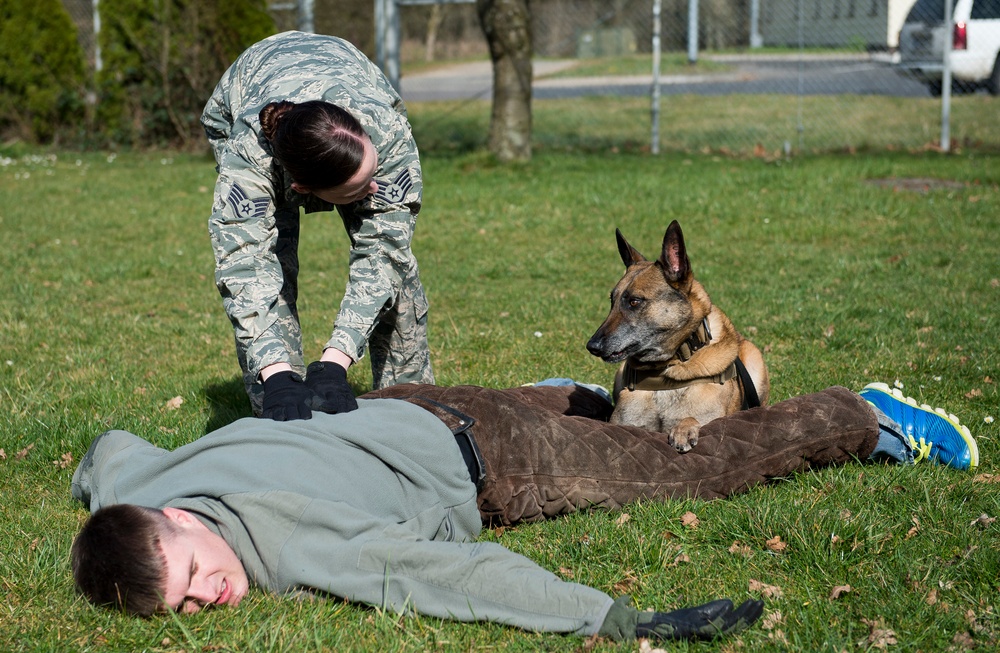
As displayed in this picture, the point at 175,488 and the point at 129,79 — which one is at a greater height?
the point at 129,79

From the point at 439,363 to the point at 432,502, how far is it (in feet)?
8.39

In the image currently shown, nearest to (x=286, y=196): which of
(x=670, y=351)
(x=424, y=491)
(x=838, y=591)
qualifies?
(x=424, y=491)

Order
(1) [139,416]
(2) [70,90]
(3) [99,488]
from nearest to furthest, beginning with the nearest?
(3) [99,488]
(1) [139,416]
(2) [70,90]

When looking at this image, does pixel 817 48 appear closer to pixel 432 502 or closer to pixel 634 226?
pixel 634 226

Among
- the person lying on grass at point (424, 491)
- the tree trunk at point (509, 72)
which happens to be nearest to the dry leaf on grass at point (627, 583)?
the person lying on grass at point (424, 491)

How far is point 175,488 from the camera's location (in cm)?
325

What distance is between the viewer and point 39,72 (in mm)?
17391

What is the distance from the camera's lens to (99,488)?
3668mm

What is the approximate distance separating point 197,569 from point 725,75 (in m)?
18.7

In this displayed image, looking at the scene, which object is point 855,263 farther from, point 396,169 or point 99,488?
point 99,488

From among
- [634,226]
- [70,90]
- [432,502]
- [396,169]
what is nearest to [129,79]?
[70,90]

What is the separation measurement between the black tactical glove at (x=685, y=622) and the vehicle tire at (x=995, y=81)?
16570mm

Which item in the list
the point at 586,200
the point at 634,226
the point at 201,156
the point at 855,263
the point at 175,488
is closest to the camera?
the point at 175,488

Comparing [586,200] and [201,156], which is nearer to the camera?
[586,200]
